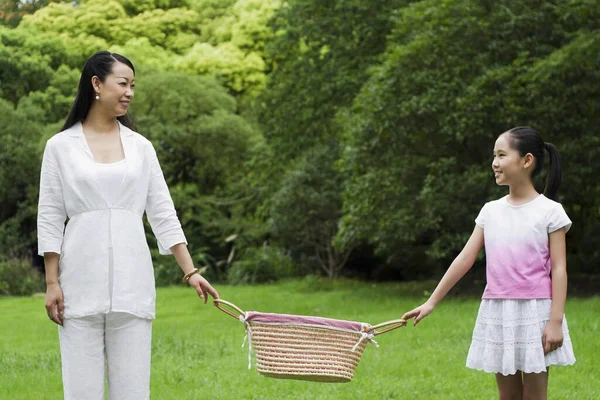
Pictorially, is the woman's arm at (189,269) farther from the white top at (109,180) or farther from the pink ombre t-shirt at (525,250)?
the pink ombre t-shirt at (525,250)

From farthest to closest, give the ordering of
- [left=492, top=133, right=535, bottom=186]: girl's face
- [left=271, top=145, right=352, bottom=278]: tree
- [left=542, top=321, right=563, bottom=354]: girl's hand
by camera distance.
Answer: [left=271, top=145, right=352, bottom=278]: tree → [left=492, top=133, right=535, bottom=186]: girl's face → [left=542, top=321, right=563, bottom=354]: girl's hand

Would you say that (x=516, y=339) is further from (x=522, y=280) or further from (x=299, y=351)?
(x=299, y=351)

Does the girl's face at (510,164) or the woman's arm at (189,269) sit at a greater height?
the girl's face at (510,164)

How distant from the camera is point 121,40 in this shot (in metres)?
30.5

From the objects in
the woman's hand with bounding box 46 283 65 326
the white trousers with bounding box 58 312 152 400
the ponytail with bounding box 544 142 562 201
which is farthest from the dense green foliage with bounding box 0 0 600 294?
the woman's hand with bounding box 46 283 65 326

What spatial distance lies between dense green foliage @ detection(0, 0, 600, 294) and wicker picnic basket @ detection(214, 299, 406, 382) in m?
9.52

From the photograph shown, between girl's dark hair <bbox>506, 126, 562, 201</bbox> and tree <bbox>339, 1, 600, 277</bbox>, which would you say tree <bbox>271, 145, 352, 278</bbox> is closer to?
tree <bbox>339, 1, 600, 277</bbox>

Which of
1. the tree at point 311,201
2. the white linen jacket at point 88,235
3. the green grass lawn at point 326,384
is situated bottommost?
the green grass lawn at point 326,384

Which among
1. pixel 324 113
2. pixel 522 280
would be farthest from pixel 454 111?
pixel 522 280

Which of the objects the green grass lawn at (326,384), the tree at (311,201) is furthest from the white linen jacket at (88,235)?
the tree at (311,201)

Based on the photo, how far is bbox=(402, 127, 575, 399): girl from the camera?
4.54m

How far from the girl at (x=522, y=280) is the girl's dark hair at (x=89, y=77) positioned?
1.78 m

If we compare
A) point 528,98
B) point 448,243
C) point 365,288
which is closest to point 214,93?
point 365,288

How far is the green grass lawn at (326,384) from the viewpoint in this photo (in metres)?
7.57
